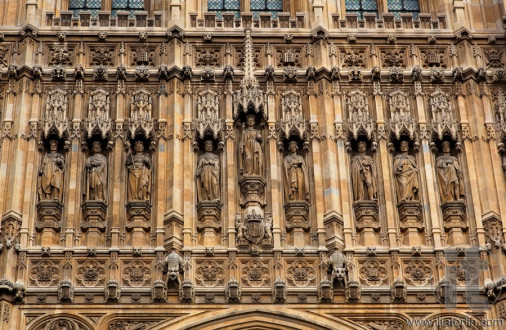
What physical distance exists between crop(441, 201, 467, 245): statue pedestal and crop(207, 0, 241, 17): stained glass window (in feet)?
24.0

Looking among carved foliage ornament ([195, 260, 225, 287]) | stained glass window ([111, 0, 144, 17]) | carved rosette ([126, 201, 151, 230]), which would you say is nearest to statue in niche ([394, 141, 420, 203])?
carved foliage ornament ([195, 260, 225, 287])

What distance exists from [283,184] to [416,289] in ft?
12.2

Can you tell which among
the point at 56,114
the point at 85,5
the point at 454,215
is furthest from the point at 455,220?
the point at 85,5

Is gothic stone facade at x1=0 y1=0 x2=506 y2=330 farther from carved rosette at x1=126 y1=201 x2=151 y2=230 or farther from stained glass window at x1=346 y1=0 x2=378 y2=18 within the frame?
stained glass window at x1=346 y1=0 x2=378 y2=18

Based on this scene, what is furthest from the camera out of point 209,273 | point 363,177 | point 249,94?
point 249,94

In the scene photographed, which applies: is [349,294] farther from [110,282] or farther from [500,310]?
[110,282]

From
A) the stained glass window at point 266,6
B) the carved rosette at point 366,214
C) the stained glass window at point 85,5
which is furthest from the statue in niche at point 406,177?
the stained glass window at point 85,5

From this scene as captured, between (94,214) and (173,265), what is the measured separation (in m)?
2.21

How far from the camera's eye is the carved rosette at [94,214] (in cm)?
2509

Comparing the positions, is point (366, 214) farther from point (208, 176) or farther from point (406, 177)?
point (208, 176)

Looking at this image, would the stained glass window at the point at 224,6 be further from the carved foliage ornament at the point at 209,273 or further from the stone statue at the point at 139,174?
the carved foliage ornament at the point at 209,273

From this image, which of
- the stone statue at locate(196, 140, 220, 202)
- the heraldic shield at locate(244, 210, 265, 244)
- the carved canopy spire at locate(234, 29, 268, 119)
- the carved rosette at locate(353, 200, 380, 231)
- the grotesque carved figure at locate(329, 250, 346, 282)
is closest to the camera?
the grotesque carved figure at locate(329, 250, 346, 282)

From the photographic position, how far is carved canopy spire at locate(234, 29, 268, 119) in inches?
1040

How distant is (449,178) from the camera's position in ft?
84.8
